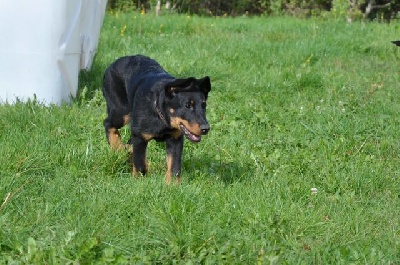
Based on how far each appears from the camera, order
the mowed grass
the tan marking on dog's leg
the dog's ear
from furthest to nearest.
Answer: the tan marking on dog's leg
the dog's ear
the mowed grass

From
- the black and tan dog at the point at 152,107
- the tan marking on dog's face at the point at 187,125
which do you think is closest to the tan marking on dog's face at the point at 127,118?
the black and tan dog at the point at 152,107

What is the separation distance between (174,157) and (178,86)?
0.59 meters

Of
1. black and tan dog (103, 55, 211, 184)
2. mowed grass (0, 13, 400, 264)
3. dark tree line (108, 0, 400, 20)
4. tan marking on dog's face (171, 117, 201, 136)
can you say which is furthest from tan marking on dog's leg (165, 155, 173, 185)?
dark tree line (108, 0, 400, 20)

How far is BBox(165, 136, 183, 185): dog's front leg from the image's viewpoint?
5.11 meters

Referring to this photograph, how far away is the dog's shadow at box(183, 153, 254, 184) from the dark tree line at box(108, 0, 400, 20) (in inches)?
531

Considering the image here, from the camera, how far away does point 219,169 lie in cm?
550

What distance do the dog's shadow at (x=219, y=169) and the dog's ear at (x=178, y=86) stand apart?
0.69 metres

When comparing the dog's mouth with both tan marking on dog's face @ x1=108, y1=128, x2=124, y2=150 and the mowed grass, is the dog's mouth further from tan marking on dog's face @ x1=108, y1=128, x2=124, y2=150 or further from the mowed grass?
tan marking on dog's face @ x1=108, y1=128, x2=124, y2=150

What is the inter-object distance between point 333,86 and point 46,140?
404cm

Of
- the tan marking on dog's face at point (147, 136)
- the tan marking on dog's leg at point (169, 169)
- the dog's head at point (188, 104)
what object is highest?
the dog's head at point (188, 104)

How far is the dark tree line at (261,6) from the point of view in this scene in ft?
64.2

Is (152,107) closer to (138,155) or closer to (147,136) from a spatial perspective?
(147,136)

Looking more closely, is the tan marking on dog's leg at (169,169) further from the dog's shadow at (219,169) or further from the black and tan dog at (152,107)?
the dog's shadow at (219,169)

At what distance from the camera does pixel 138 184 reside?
462 centimetres
